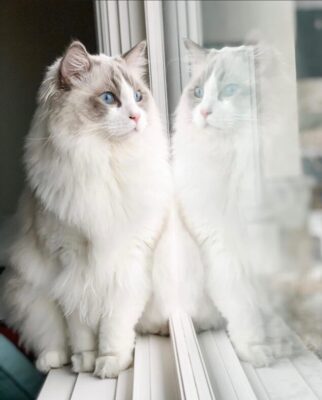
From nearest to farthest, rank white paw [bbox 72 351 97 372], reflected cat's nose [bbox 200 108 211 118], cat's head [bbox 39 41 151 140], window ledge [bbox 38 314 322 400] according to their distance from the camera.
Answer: window ledge [bbox 38 314 322 400]
reflected cat's nose [bbox 200 108 211 118]
cat's head [bbox 39 41 151 140]
white paw [bbox 72 351 97 372]

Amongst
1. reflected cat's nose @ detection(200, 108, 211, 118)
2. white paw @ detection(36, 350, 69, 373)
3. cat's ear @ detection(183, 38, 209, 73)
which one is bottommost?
white paw @ detection(36, 350, 69, 373)

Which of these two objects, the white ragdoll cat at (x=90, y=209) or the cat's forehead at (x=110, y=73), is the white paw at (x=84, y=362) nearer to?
the white ragdoll cat at (x=90, y=209)

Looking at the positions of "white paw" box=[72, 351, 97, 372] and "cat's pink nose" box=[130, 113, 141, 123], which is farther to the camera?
"white paw" box=[72, 351, 97, 372]

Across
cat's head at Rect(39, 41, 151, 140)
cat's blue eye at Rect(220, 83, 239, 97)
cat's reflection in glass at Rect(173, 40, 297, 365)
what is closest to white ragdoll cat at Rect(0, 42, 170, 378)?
cat's head at Rect(39, 41, 151, 140)

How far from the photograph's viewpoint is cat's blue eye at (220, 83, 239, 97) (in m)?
1.00

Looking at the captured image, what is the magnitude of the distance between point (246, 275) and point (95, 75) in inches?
21.9

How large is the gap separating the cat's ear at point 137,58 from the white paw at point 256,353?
67 centimetres

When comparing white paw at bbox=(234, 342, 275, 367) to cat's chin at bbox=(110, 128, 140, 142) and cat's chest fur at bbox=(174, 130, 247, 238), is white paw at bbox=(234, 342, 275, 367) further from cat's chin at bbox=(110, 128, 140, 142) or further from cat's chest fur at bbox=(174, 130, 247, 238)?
cat's chin at bbox=(110, 128, 140, 142)

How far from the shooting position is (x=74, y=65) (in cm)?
122

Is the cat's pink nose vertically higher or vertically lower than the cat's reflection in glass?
higher

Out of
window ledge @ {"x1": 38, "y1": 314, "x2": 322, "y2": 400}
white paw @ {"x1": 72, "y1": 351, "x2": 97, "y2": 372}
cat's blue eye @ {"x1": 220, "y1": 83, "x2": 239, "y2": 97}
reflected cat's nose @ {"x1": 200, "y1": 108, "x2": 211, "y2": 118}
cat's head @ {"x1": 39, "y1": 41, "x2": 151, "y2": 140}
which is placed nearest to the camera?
window ledge @ {"x1": 38, "y1": 314, "x2": 322, "y2": 400}

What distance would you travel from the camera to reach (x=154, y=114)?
4.26 ft

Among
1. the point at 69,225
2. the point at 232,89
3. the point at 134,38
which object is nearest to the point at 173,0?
the point at 134,38

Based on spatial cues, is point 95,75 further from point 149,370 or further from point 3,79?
point 149,370
